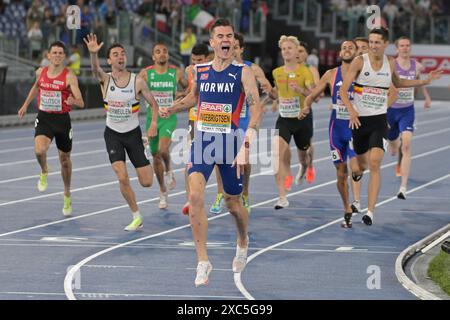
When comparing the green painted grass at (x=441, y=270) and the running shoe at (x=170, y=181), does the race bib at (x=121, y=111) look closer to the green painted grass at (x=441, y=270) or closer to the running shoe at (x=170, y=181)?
the running shoe at (x=170, y=181)

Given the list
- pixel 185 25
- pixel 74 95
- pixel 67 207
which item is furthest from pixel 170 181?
pixel 185 25

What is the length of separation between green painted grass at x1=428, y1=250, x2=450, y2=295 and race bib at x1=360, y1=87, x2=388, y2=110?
2764 mm

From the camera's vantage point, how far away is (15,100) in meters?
30.4

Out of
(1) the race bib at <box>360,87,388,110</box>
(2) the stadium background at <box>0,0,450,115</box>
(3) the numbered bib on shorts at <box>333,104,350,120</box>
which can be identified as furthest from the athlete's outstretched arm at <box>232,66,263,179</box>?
(2) the stadium background at <box>0,0,450,115</box>

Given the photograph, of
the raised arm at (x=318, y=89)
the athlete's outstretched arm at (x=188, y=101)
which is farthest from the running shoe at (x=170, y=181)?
the athlete's outstretched arm at (x=188, y=101)

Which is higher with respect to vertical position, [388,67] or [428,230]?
[388,67]

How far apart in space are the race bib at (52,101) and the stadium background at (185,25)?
14.2 m

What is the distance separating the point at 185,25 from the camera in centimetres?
4234

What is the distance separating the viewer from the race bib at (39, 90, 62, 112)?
16297mm

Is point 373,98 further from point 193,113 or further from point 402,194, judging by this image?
point 402,194
